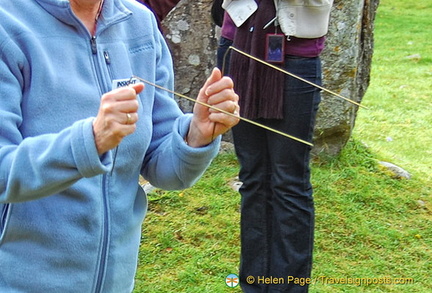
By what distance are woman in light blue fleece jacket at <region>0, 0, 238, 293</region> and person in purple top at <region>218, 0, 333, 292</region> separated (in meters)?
1.45

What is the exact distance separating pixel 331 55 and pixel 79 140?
3633 millimetres

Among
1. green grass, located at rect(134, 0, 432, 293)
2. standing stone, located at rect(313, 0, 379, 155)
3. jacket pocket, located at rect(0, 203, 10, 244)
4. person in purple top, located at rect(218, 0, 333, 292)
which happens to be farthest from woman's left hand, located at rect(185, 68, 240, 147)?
standing stone, located at rect(313, 0, 379, 155)

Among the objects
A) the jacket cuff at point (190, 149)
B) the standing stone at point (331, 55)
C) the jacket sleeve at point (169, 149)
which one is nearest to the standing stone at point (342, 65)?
the standing stone at point (331, 55)

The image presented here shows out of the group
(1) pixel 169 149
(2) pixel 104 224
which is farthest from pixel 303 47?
(2) pixel 104 224

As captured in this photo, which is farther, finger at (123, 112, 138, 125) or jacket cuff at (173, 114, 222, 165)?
jacket cuff at (173, 114, 222, 165)

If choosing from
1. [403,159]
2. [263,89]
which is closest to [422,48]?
[403,159]

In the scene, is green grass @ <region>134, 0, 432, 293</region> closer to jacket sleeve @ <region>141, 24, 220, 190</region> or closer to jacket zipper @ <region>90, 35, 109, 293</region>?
jacket sleeve @ <region>141, 24, 220, 190</region>

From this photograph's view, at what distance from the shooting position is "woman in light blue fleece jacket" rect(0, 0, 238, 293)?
5.22ft

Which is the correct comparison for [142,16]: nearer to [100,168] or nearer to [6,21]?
[6,21]

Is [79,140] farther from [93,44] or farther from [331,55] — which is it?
[331,55]

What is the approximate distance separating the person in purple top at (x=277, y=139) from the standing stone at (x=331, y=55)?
1.50m

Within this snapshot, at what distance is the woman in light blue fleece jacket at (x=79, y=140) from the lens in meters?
1.59

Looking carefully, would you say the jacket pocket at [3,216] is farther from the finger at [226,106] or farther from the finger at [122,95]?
the finger at [226,106]

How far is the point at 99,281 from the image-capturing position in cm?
185
